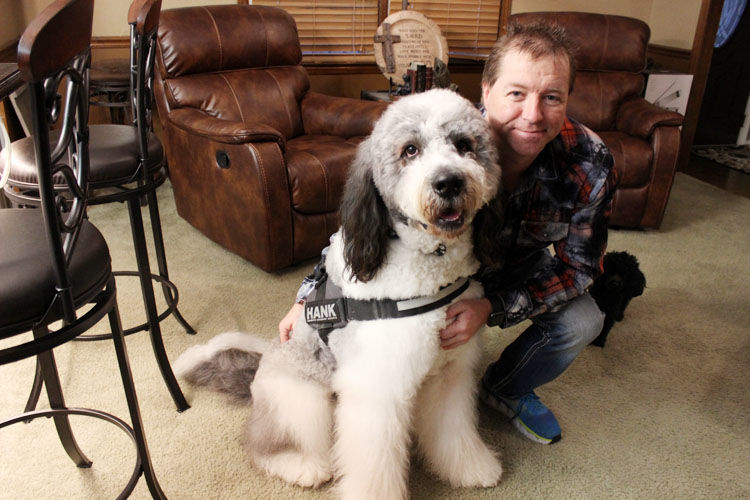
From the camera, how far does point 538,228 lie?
1.60m

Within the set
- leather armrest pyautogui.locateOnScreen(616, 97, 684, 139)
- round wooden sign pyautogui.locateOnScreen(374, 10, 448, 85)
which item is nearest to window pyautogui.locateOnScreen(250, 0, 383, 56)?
round wooden sign pyautogui.locateOnScreen(374, 10, 448, 85)

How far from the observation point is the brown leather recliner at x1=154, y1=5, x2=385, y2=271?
102 inches

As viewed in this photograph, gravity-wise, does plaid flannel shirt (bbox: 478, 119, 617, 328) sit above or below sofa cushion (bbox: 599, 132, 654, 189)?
above

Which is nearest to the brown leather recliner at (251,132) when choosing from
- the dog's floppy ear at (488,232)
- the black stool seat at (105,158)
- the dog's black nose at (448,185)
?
the black stool seat at (105,158)

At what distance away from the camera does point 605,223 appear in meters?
1.59

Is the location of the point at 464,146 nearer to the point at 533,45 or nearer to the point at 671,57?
the point at 533,45

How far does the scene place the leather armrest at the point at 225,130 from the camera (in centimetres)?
252

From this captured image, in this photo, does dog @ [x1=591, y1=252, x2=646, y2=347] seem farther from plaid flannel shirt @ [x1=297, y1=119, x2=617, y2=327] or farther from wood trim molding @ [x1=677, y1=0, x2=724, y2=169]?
wood trim molding @ [x1=677, y1=0, x2=724, y2=169]

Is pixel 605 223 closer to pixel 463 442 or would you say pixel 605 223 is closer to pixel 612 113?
pixel 463 442

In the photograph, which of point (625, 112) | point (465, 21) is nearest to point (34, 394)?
point (625, 112)

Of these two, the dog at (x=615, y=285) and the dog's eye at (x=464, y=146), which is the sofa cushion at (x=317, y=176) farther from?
the dog's eye at (x=464, y=146)

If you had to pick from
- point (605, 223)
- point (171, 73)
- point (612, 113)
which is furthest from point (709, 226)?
point (171, 73)

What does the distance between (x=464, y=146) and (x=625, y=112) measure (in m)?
2.79

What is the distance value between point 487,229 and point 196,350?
1096mm
